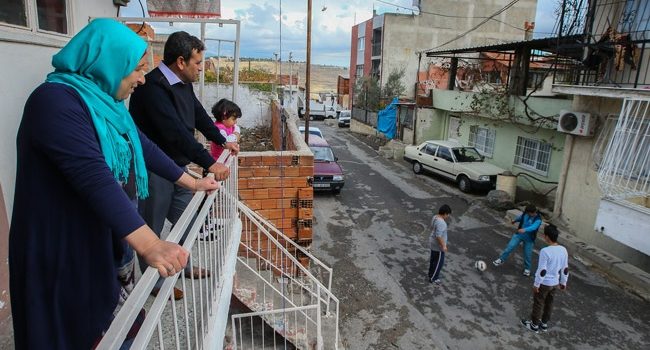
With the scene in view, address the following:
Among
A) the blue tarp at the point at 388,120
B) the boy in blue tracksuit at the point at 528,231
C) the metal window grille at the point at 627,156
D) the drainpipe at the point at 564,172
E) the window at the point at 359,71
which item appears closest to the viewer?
the metal window grille at the point at 627,156

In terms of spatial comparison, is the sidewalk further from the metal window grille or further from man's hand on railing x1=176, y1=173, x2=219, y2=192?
man's hand on railing x1=176, y1=173, x2=219, y2=192

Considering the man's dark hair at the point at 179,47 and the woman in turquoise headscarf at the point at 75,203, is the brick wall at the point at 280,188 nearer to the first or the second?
the man's dark hair at the point at 179,47

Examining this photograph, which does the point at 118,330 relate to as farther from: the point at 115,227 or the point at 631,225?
the point at 631,225

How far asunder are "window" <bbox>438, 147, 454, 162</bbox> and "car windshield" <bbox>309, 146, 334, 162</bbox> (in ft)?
13.7

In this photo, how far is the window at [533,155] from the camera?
12.7m

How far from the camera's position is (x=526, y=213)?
24.5 ft

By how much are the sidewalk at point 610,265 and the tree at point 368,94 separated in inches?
701

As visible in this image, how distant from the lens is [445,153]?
1434 centimetres

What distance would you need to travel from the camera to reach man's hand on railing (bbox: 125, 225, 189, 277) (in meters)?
1.19

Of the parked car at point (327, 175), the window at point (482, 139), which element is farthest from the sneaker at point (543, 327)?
the window at point (482, 139)

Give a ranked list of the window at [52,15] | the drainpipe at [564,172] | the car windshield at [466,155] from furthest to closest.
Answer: the car windshield at [466,155]
the drainpipe at [564,172]
the window at [52,15]

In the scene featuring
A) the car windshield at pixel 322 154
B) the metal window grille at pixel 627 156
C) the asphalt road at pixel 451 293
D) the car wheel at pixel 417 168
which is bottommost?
the asphalt road at pixel 451 293

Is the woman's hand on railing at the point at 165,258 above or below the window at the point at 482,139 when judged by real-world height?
above

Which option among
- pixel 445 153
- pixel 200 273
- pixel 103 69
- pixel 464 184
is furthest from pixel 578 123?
pixel 103 69
